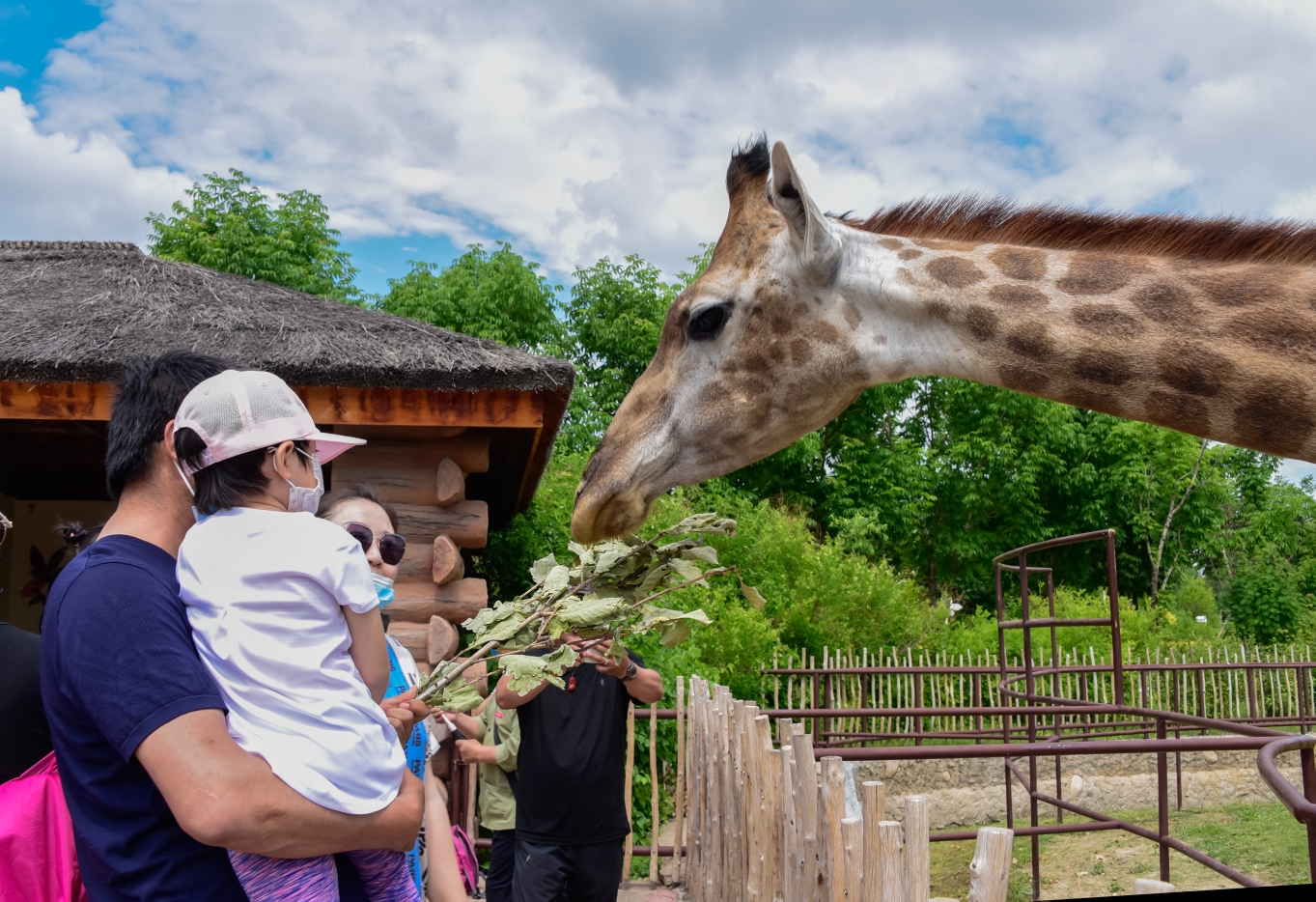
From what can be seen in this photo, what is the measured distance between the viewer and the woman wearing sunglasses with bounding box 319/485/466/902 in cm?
222

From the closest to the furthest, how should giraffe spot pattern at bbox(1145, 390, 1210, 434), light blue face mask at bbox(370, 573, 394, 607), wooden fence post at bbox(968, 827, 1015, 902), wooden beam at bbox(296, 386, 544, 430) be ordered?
wooden fence post at bbox(968, 827, 1015, 902)
giraffe spot pattern at bbox(1145, 390, 1210, 434)
light blue face mask at bbox(370, 573, 394, 607)
wooden beam at bbox(296, 386, 544, 430)

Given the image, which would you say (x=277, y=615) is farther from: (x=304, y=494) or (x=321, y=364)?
(x=321, y=364)

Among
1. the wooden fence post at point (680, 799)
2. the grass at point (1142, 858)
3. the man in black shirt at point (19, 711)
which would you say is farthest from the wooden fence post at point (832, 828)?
the grass at point (1142, 858)

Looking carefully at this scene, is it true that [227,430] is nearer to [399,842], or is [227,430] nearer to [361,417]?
[399,842]

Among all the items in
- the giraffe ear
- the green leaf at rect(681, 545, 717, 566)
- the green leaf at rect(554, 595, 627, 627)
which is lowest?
the green leaf at rect(554, 595, 627, 627)

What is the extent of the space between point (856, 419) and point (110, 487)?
19.1m

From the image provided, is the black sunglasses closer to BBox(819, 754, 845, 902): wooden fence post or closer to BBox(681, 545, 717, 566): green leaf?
BBox(681, 545, 717, 566): green leaf

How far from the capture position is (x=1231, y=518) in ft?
69.1

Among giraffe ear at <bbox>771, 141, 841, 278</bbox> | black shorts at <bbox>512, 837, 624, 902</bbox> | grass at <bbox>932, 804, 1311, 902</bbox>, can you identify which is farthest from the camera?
grass at <bbox>932, 804, 1311, 902</bbox>

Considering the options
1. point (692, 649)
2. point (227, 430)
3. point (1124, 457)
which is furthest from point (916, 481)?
point (227, 430)

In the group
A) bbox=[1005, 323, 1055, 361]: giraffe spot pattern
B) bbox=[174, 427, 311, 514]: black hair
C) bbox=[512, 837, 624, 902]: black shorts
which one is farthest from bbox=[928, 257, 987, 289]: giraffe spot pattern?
bbox=[512, 837, 624, 902]: black shorts

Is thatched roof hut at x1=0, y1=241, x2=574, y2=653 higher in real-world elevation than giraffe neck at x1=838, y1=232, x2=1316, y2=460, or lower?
higher

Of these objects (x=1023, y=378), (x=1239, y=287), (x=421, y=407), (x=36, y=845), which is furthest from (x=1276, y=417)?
(x=421, y=407)

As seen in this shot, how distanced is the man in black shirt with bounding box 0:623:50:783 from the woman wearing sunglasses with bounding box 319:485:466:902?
67 cm
